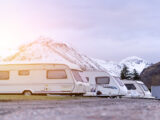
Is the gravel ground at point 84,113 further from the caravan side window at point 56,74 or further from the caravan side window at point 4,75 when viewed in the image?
the caravan side window at point 4,75

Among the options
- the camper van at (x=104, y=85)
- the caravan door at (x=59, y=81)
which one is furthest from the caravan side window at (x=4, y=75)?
the camper van at (x=104, y=85)

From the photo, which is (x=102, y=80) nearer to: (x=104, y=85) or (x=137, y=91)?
(x=104, y=85)

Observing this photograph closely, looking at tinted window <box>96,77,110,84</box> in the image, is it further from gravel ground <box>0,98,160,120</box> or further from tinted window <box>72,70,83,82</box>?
gravel ground <box>0,98,160,120</box>

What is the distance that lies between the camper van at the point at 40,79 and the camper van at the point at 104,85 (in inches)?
115

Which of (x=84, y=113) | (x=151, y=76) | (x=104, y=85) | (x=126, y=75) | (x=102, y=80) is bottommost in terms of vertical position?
(x=84, y=113)

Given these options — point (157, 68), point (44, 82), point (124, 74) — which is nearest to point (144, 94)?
point (44, 82)

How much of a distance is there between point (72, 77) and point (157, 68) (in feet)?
232

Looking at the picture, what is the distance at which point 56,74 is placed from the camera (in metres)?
24.1

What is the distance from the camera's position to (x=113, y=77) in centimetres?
2795

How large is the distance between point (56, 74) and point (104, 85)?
5.10 m

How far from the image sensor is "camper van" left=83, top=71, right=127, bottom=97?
89.9ft

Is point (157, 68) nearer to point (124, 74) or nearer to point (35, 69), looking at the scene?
point (124, 74)

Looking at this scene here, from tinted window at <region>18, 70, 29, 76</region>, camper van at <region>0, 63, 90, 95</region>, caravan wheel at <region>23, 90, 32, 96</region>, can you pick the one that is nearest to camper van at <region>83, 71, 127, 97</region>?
camper van at <region>0, 63, 90, 95</region>

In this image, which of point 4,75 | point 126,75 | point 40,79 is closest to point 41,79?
point 40,79
